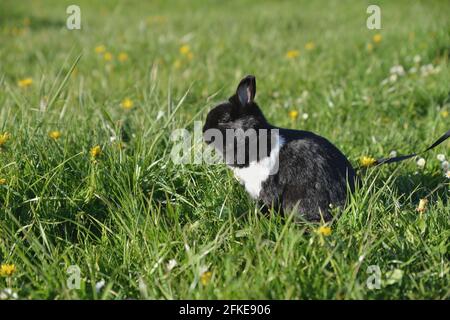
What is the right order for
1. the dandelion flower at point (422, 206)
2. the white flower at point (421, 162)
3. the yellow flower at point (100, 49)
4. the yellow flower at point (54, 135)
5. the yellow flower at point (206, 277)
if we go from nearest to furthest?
the yellow flower at point (206, 277) → the dandelion flower at point (422, 206) → the yellow flower at point (54, 135) → the white flower at point (421, 162) → the yellow flower at point (100, 49)

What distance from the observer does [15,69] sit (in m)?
6.19

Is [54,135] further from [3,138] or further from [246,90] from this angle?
[246,90]

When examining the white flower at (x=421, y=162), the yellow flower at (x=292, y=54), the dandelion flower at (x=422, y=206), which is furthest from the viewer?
the yellow flower at (x=292, y=54)

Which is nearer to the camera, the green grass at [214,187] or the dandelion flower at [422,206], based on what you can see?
the green grass at [214,187]

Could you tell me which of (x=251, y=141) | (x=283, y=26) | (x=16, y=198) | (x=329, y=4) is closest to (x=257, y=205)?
(x=251, y=141)

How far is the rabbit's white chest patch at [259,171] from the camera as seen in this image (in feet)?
9.39

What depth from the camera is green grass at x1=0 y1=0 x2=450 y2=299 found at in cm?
229

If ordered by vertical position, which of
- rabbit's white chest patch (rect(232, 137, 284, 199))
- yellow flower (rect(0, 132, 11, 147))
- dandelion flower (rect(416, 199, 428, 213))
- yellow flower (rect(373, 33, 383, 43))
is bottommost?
dandelion flower (rect(416, 199, 428, 213))

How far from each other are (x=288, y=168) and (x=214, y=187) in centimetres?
40

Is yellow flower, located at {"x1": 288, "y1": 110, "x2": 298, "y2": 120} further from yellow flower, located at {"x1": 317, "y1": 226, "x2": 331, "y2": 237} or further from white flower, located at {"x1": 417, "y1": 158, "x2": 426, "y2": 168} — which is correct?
yellow flower, located at {"x1": 317, "y1": 226, "x2": 331, "y2": 237}

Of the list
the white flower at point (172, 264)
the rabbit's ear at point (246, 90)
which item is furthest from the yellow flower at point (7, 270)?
the rabbit's ear at point (246, 90)

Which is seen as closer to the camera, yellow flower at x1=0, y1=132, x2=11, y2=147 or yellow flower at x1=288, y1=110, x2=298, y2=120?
yellow flower at x1=0, y1=132, x2=11, y2=147

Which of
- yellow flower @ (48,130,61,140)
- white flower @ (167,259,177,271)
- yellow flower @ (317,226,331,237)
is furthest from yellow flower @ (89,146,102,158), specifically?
yellow flower @ (317,226,331,237)

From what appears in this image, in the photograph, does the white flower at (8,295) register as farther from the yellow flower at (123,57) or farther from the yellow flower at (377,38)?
the yellow flower at (377,38)
